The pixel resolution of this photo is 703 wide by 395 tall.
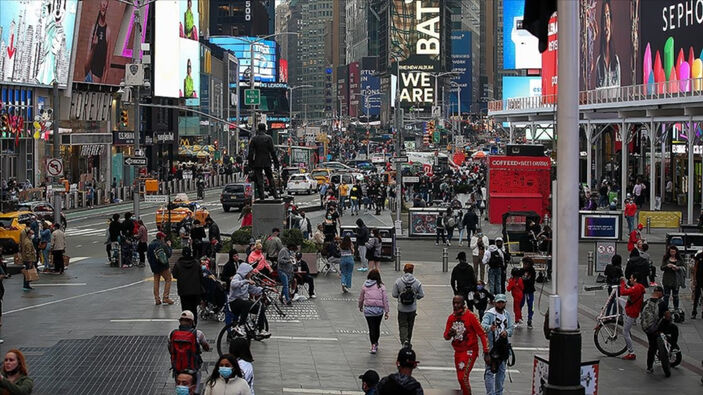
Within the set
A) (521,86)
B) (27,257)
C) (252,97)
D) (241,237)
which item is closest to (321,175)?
(252,97)

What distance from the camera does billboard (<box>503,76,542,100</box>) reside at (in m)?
112

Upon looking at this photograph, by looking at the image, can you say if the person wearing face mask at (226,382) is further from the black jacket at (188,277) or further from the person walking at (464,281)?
the person walking at (464,281)

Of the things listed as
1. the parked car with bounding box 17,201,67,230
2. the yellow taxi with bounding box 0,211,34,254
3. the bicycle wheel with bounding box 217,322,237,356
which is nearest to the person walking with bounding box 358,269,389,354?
the bicycle wheel with bounding box 217,322,237,356

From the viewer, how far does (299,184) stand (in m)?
78.1

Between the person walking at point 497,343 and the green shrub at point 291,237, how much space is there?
47.3ft

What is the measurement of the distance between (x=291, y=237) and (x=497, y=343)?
15508mm

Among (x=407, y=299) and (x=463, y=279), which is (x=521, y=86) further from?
(x=407, y=299)

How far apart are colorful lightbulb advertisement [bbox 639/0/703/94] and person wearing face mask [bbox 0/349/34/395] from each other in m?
44.2

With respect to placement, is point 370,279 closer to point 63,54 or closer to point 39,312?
point 39,312

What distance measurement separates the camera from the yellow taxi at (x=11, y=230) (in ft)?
124

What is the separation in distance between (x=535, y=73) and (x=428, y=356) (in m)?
101

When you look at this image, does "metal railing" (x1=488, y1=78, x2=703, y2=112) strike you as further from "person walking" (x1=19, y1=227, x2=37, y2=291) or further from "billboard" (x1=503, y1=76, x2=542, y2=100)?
"person walking" (x1=19, y1=227, x2=37, y2=291)

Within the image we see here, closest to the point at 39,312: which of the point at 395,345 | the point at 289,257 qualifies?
the point at 289,257

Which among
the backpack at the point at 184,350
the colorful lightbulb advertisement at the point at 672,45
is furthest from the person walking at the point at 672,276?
the colorful lightbulb advertisement at the point at 672,45
